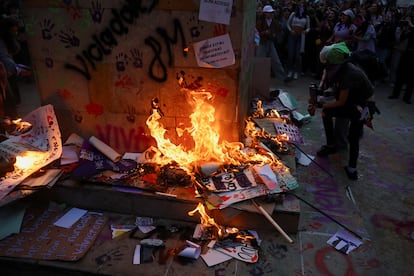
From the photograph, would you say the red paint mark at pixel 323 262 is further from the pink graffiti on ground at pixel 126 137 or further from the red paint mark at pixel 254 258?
the pink graffiti on ground at pixel 126 137

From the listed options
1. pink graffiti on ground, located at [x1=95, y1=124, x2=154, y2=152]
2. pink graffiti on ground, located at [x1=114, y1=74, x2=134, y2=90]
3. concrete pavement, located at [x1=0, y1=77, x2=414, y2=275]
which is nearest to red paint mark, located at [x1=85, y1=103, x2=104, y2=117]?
pink graffiti on ground, located at [x1=95, y1=124, x2=154, y2=152]

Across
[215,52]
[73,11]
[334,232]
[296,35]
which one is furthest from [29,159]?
[296,35]

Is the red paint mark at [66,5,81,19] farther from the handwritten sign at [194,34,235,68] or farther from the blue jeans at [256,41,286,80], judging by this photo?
the blue jeans at [256,41,286,80]

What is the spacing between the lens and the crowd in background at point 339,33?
9406mm

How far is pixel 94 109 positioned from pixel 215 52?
6.94 feet

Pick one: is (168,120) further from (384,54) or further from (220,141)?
(384,54)

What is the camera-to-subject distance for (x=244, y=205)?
406 centimetres

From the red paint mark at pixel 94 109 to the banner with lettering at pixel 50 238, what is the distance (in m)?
1.56

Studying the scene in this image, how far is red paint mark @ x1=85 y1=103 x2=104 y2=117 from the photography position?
491 centimetres

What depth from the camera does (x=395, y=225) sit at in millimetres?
4438

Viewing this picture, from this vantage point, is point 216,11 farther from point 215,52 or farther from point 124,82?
point 124,82

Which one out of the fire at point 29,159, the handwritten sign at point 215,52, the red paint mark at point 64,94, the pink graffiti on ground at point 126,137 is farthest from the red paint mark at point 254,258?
the red paint mark at point 64,94

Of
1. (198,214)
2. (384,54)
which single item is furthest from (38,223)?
(384,54)

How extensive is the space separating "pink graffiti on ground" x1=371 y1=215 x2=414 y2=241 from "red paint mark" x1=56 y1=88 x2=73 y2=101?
16.1 ft
